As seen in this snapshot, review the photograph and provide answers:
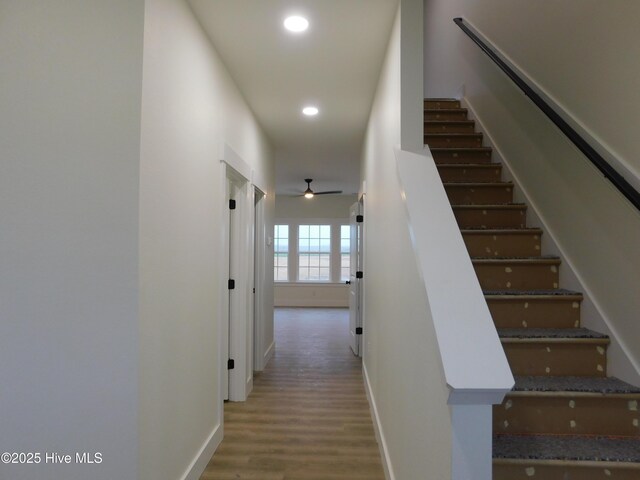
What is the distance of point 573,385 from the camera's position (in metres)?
1.78

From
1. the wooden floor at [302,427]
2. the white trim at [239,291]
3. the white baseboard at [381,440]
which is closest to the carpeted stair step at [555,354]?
the white baseboard at [381,440]

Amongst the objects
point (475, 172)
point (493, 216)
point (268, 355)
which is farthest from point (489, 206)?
point (268, 355)

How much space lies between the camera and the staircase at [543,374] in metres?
1.50

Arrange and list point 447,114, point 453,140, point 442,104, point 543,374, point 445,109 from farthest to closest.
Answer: point 442,104
point 445,109
point 447,114
point 453,140
point 543,374

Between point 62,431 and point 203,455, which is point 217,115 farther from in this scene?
point 203,455

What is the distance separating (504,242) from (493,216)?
0.31m

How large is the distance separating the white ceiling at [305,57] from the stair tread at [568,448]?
2288mm

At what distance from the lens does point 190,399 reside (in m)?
2.17

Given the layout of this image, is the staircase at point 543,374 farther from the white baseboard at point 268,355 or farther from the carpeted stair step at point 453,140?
the white baseboard at point 268,355

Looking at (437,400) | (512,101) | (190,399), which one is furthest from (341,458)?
(512,101)

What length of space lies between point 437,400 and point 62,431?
4.97 ft

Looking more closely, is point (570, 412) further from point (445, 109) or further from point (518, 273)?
point (445, 109)

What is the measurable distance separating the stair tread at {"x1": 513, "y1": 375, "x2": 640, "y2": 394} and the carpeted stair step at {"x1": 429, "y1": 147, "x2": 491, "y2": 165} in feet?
6.67

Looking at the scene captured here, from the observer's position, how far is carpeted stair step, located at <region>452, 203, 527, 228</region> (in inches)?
110
